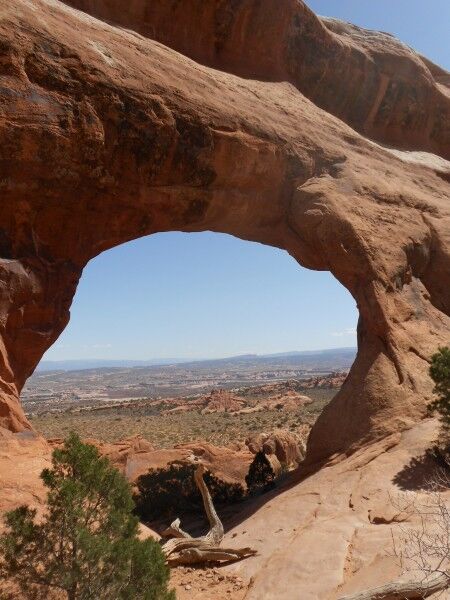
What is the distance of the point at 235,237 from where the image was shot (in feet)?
49.8

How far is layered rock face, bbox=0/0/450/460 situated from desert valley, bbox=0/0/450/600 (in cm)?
5

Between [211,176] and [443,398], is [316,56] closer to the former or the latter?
[211,176]

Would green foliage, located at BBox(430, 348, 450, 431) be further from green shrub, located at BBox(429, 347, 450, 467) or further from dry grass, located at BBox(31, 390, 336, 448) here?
dry grass, located at BBox(31, 390, 336, 448)

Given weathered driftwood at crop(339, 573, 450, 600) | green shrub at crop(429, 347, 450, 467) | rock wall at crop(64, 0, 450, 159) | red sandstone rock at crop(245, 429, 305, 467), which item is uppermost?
rock wall at crop(64, 0, 450, 159)

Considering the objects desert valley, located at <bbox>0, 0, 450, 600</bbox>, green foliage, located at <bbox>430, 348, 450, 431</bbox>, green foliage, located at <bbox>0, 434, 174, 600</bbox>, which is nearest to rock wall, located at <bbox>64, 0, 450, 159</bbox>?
desert valley, located at <bbox>0, 0, 450, 600</bbox>

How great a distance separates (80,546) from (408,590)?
134 inches

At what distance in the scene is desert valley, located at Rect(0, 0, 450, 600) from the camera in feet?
18.3

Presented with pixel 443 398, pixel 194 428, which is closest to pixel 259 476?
pixel 443 398

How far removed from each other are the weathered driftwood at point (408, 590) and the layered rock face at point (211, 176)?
200 inches

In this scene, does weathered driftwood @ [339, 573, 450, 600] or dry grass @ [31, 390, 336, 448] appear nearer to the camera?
weathered driftwood @ [339, 573, 450, 600]

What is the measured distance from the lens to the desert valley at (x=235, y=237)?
5570 mm

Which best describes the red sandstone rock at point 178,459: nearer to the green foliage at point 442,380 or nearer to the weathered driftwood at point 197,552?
the weathered driftwood at point 197,552

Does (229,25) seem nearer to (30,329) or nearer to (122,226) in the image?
(122,226)

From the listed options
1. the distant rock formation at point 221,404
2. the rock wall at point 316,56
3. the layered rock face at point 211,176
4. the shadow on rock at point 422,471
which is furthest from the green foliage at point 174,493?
the distant rock formation at point 221,404
